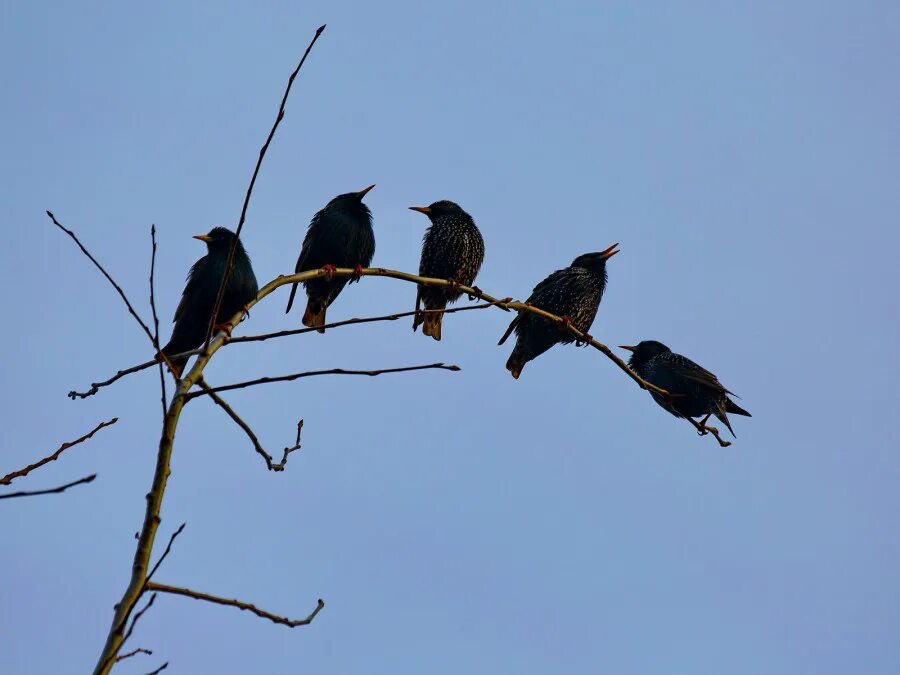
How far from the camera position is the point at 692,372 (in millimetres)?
9398

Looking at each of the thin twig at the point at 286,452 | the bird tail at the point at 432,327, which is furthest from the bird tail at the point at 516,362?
the thin twig at the point at 286,452

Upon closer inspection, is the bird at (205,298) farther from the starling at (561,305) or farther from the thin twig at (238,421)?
the thin twig at (238,421)

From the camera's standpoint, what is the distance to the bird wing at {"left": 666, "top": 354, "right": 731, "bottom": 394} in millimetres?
9219

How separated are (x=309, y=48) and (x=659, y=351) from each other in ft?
25.4

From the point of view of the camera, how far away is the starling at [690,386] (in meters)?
9.23

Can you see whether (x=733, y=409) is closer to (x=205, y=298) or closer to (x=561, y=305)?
(x=561, y=305)

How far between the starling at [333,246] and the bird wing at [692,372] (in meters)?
2.89

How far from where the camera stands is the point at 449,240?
9.21 meters

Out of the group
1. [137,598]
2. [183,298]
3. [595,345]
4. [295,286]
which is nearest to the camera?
[137,598]

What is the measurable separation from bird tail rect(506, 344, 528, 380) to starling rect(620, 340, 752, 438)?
3.72ft

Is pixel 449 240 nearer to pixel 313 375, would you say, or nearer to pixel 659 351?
pixel 659 351

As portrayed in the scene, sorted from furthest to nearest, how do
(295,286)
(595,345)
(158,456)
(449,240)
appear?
(449,240) < (295,286) < (595,345) < (158,456)

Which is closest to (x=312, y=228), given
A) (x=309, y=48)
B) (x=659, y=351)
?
(x=659, y=351)

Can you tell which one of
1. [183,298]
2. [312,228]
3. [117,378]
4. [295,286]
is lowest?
[117,378]
